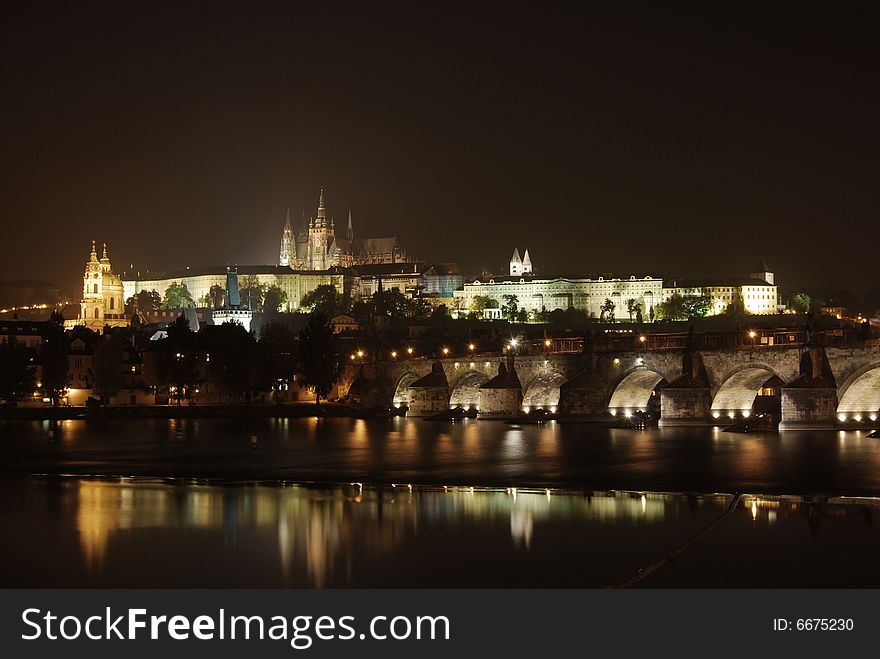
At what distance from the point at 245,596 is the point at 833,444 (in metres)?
29.2

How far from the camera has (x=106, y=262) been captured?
576 feet

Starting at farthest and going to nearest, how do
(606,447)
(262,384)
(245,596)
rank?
(262,384), (606,447), (245,596)

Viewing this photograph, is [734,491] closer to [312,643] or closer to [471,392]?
[312,643]

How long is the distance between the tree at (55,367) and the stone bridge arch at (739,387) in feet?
150

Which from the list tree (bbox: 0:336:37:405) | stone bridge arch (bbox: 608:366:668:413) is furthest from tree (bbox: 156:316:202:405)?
stone bridge arch (bbox: 608:366:668:413)

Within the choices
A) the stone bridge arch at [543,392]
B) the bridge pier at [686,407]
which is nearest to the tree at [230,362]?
the stone bridge arch at [543,392]

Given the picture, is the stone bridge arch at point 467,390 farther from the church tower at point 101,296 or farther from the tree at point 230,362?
the church tower at point 101,296

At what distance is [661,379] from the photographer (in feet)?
218

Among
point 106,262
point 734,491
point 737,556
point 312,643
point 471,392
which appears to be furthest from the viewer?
point 106,262

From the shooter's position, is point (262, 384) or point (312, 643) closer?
point (312, 643)

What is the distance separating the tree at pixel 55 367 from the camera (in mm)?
82812

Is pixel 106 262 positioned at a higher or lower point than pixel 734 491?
higher

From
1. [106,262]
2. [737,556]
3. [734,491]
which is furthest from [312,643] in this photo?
[106,262]

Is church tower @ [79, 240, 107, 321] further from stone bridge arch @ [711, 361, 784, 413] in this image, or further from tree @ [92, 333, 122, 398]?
stone bridge arch @ [711, 361, 784, 413]
